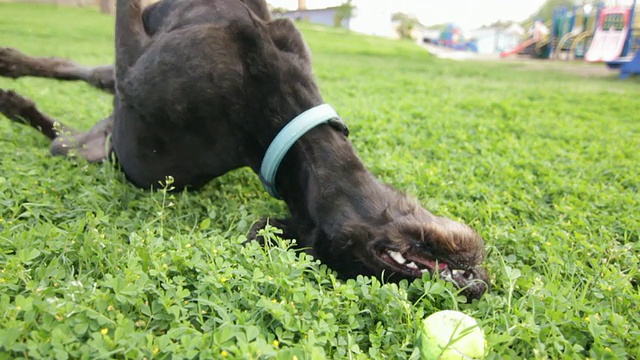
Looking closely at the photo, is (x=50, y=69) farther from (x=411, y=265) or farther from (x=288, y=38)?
(x=411, y=265)

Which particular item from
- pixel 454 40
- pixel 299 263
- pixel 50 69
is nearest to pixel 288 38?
pixel 299 263

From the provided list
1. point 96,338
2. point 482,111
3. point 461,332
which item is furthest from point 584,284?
point 482,111

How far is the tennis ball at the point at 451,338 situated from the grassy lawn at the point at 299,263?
47 mm

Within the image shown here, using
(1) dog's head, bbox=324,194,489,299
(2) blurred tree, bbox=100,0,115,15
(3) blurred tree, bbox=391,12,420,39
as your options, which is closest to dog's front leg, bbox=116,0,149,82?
(1) dog's head, bbox=324,194,489,299

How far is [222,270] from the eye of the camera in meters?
1.72

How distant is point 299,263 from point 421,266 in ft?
1.72

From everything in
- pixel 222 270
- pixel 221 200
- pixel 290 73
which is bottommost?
pixel 221 200

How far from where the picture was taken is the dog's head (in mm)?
1892

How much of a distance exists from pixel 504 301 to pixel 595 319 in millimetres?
308

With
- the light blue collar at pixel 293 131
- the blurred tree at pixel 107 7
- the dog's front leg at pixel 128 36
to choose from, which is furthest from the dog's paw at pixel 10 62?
the blurred tree at pixel 107 7

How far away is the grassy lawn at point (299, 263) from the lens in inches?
55.5

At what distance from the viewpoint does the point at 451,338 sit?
1454 millimetres

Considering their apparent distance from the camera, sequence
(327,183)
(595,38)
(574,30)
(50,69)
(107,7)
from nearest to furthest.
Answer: (327,183) → (50,69) → (595,38) → (574,30) → (107,7)

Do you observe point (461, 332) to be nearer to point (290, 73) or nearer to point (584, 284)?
point (584, 284)
